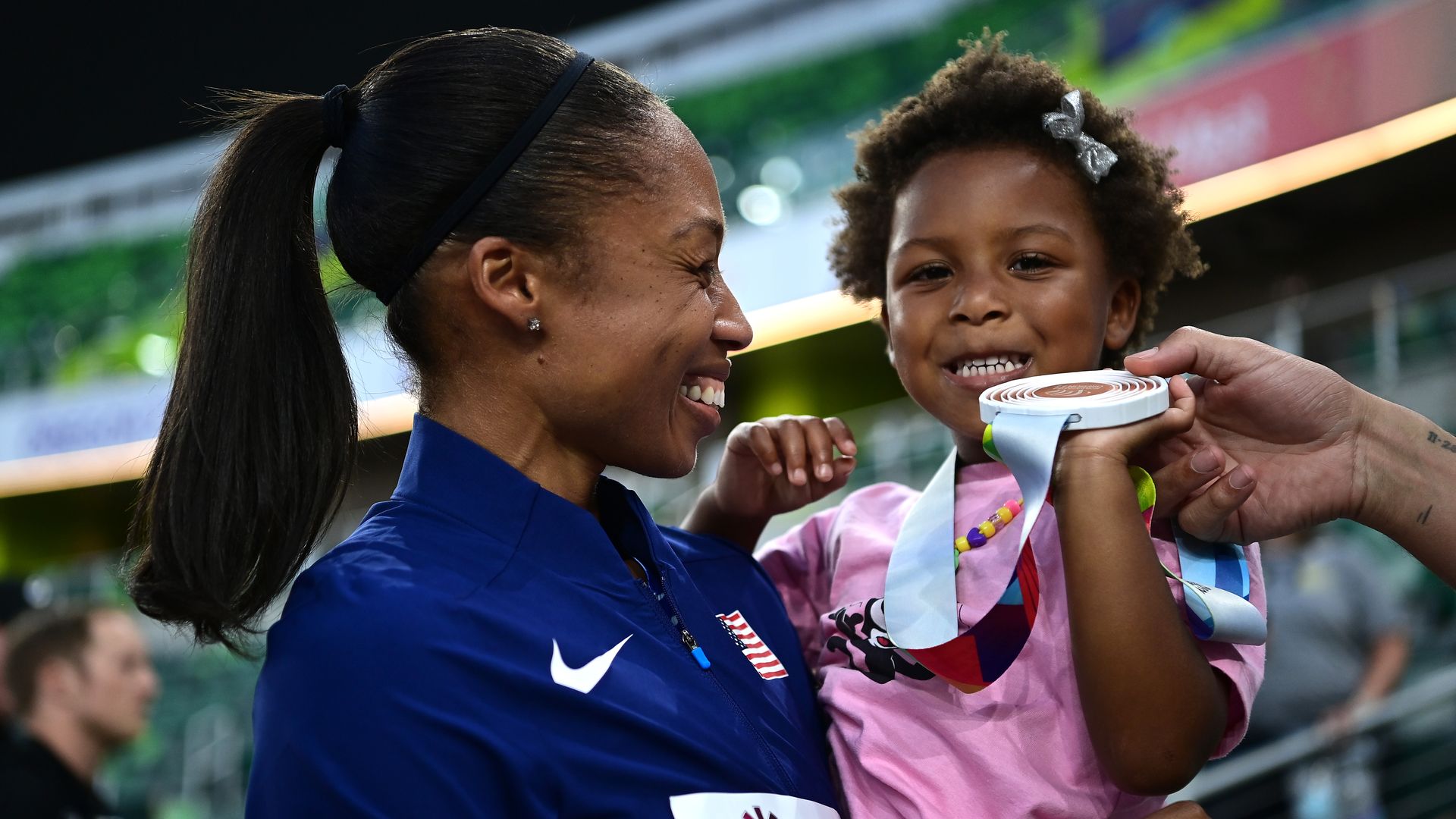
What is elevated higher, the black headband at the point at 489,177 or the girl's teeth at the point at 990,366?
the black headband at the point at 489,177

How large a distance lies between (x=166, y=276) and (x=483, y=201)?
17277 mm

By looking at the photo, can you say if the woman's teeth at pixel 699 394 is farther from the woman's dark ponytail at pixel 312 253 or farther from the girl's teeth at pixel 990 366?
the girl's teeth at pixel 990 366

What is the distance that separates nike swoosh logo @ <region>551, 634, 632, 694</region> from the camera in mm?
1432

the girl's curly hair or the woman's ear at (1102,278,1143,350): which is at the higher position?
the girl's curly hair

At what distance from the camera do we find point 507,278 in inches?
62.6

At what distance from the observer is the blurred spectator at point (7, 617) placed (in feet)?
13.3

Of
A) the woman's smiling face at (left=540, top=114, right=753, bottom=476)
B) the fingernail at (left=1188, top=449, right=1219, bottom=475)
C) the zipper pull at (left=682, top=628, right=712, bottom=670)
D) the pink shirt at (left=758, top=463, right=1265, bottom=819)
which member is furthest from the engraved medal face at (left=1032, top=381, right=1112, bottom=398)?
the zipper pull at (left=682, top=628, right=712, bottom=670)

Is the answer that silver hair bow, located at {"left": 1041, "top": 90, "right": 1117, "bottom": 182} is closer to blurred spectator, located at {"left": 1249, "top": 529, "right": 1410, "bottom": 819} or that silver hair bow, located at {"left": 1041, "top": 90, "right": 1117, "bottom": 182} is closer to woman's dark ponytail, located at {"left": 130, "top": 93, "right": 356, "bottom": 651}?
woman's dark ponytail, located at {"left": 130, "top": 93, "right": 356, "bottom": 651}

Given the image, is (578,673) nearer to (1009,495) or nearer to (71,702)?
(1009,495)

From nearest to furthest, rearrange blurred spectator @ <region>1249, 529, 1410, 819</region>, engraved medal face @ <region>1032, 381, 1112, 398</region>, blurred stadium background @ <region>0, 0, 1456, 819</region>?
1. engraved medal face @ <region>1032, 381, 1112, 398</region>
2. blurred spectator @ <region>1249, 529, 1410, 819</region>
3. blurred stadium background @ <region>0, 0, 1456, 819</region>

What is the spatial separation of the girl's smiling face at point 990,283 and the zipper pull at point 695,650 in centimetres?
62

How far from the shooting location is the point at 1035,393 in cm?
156

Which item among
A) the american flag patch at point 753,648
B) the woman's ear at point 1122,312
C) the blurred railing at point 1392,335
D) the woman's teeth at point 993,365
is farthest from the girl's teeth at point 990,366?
the blurred railing at point 1392,335

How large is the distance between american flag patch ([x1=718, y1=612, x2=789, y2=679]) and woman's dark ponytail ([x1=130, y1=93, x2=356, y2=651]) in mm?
581
